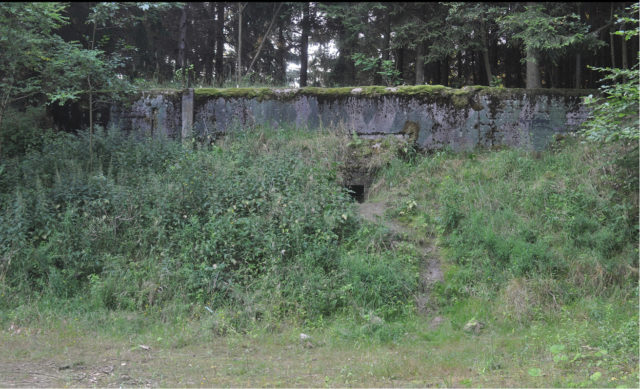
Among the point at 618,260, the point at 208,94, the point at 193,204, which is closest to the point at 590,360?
the point at 618,260

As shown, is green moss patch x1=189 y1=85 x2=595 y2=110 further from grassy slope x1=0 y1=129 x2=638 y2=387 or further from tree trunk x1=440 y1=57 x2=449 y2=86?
tree trunk x1=440 y1=57 x2=449 y2=86

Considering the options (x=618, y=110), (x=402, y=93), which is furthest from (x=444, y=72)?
(x=618, y=110)

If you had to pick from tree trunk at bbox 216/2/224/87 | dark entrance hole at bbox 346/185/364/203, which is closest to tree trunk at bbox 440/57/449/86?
dark entrance hole at bbox 346/185/364/203

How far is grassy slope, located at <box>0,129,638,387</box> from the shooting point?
15.1 ft

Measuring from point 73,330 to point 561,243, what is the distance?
651cm

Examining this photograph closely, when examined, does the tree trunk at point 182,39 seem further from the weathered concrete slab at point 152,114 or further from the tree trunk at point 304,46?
the weathered concrete slab at point 152,114

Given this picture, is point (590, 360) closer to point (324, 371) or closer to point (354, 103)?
point (324, 371)

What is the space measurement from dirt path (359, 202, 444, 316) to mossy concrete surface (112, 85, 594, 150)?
7.62ft

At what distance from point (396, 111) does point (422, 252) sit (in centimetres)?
374

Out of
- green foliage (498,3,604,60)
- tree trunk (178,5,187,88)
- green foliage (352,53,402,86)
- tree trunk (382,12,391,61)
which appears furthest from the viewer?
tree trunk (178,5,187,88)

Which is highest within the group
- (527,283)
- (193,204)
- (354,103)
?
(354,103)

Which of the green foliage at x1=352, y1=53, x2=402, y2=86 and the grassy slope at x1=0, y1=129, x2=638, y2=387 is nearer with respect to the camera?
the grassy slope at x1=0, y1=129, x2=638, y2=387

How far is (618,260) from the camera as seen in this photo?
20.7 feet

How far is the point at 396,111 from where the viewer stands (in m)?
9.87
